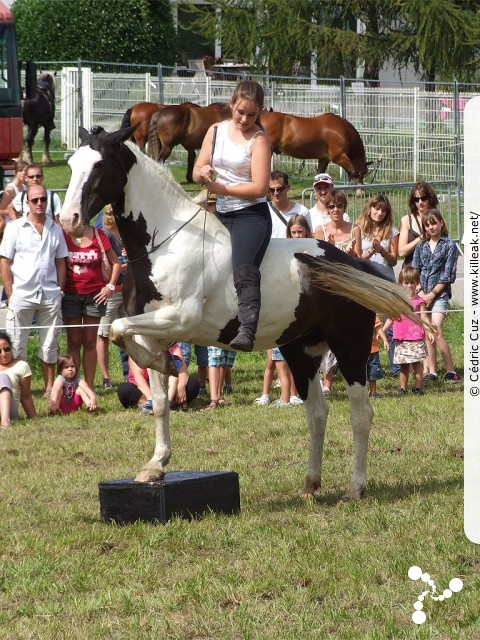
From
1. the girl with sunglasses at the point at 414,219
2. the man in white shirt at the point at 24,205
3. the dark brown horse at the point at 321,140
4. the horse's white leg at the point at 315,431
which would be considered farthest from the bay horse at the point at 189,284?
the dark brown horse at the point at 321,140

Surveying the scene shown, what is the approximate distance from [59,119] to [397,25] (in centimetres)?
1281

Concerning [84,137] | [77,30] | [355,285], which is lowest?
[355,285]

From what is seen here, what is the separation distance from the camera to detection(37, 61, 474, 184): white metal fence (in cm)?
2622

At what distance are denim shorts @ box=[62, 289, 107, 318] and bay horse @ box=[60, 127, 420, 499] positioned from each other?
4.85 meters

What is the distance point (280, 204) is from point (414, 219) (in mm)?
1892

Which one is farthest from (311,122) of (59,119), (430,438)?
(430,438)

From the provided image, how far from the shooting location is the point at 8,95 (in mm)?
22000

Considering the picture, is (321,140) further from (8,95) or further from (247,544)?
(247,544)

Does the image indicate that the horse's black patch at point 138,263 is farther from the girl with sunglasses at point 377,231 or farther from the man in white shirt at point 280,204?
the girl with sunglasses at point 377,231

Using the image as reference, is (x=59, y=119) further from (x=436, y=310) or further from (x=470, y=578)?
(x=470, y=578)

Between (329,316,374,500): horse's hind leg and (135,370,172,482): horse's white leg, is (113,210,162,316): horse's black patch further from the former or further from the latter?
(329,316,374,500): horse's hind leg

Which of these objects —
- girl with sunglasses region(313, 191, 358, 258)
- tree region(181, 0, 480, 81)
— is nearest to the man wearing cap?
girl with sunglasses region(313, 191, 358, 258)

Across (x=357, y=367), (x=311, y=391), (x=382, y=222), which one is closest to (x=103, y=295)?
(x=382, y=222)

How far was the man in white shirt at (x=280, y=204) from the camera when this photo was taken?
11.9m
